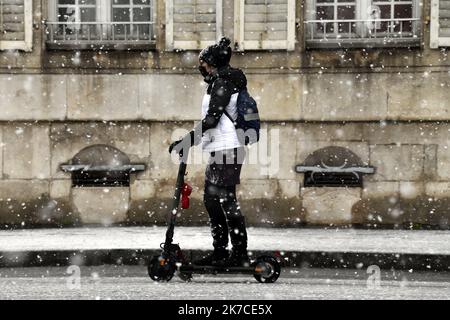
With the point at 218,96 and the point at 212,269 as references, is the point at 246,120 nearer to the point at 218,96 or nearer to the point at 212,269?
the point at 218,96

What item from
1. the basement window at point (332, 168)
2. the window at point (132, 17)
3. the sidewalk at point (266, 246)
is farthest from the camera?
the window at point (132, 17)

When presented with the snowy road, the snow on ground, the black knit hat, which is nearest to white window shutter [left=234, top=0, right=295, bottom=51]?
the snow on ground

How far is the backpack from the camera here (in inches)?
369

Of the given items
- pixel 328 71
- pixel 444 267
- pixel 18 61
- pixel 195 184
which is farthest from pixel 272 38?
pixel 444 267

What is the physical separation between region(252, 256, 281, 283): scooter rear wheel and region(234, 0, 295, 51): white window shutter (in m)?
5.18

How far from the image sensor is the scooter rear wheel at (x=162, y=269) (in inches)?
373

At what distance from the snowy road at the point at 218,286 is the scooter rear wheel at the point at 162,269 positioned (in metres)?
0.08

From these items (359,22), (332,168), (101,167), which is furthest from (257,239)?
(359,22)

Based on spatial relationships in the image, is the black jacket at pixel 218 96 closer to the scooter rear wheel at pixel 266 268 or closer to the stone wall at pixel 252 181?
the scooter rear wheel at pixel 266 268

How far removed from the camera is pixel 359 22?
14.6 m

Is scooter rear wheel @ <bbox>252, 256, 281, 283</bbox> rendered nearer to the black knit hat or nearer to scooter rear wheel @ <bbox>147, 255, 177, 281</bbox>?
scooter rear wheel @ <bbox>147, 255, 177, 281</bbox>

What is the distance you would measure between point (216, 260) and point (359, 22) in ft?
19.1

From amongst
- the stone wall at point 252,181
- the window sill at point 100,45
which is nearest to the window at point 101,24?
the window sill at point 100,45
